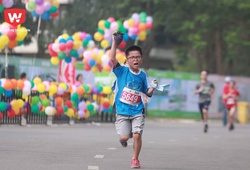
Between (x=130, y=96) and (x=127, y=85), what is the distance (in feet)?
0.58

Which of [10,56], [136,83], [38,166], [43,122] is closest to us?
[38,166]

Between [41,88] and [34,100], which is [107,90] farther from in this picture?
[34,100]

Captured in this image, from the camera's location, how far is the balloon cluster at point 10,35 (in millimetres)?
17531

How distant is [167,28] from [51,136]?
94.1 ft

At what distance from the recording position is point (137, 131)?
10.4 m

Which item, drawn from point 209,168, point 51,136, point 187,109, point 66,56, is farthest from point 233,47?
point 209,168

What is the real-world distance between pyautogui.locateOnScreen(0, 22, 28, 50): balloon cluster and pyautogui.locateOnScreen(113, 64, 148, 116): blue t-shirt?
7396 mm

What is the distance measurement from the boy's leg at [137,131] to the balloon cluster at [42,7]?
10009mm

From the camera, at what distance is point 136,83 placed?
10.7 metres

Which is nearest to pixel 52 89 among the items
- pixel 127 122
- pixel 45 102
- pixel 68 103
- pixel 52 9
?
pixel 45 102

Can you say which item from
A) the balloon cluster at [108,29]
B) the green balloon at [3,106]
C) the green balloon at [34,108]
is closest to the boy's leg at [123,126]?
the green balloon at [3,106]

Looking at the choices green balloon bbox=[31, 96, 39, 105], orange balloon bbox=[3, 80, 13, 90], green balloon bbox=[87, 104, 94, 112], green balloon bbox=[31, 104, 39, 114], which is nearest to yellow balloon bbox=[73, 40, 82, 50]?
green balloon bbox=[87, 104, 94, 112]

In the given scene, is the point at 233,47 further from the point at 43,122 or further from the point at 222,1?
the point at 43,122

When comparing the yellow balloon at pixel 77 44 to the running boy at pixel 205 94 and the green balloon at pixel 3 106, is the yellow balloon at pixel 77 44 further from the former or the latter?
the green balloon at pixel 3 106
